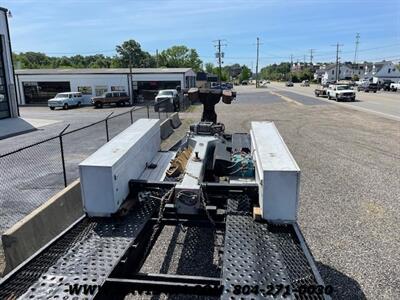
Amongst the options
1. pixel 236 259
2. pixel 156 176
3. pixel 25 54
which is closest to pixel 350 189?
pixel 156 176

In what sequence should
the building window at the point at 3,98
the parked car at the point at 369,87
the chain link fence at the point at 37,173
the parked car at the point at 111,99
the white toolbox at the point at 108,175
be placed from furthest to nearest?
the parked car at the point at 369,87 → the parked car at the point at 111,99 → the building window at the point at 3,98 → the chain link fence at the point at 37,173 → the white toolbox at the point at 108,175

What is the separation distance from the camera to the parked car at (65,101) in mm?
38000

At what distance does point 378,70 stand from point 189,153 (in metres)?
134

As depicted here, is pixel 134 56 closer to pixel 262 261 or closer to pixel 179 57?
pixel 179 57

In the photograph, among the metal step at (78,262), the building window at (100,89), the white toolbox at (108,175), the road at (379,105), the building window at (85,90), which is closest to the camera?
the metal step at (78,262)

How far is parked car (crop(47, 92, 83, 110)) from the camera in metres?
38.0

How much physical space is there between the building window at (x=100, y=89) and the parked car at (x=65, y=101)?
14.3ft

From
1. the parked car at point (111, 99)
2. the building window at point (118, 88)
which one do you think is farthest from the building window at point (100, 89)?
the parked car at point (111, 99)

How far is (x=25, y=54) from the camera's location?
14862cm

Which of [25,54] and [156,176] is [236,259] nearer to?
[156,176]

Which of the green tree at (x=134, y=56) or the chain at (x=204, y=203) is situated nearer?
the chain at (x=204, y=203)

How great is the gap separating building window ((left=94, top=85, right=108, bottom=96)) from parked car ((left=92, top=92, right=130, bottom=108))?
19.5 ft

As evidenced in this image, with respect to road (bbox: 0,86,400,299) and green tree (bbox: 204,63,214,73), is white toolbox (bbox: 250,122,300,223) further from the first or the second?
green tree (bbox: 204,63,214,73)

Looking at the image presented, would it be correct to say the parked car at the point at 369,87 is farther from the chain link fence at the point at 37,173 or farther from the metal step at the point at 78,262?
the metal step at the point at 78,262
